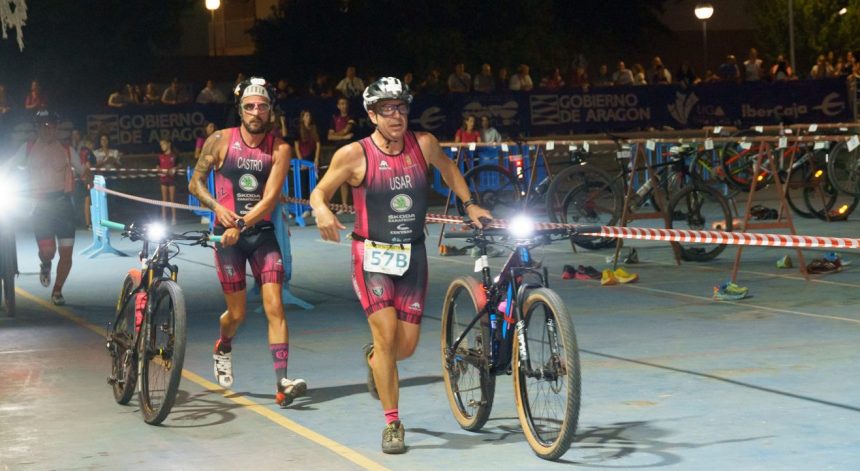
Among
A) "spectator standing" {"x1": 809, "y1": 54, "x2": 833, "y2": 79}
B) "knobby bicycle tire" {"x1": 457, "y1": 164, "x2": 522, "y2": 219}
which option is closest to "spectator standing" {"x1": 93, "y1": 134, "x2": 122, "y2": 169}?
"knobby bicycle tire" {"x1": 457, "y1": 164, "x2": 522, "y2": 219}

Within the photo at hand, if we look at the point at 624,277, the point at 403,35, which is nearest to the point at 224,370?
the point at 624,277

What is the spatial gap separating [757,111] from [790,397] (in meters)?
27.9

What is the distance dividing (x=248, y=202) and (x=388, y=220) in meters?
1.71

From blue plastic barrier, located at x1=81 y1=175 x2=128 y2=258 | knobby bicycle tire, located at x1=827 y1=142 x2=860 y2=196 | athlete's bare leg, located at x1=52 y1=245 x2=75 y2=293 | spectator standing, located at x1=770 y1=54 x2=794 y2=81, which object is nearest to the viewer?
athlete's bare leg, located at x1=52 y1=245 x2=75 y2=293

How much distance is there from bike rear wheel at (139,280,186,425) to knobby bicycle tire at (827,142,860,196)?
1409 centimetres

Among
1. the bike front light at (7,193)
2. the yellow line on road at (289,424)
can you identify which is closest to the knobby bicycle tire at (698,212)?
the bike front light at (7,193)

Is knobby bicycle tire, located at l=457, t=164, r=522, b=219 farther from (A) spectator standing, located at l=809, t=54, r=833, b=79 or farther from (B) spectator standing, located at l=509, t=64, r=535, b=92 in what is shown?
(A) spectator standing, located at l=809, t=54, r=833, b=79

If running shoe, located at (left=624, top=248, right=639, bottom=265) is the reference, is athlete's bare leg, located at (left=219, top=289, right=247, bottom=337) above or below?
above

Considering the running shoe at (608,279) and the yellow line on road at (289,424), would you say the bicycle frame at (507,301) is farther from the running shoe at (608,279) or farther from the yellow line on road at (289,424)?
the running shoe at (608,279)

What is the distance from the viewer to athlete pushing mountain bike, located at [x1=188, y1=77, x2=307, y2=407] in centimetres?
898

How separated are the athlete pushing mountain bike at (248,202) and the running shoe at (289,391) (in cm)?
23

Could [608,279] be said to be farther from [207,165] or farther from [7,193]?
[207,165]

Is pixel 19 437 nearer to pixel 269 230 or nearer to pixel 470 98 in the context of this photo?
pixel 269 230

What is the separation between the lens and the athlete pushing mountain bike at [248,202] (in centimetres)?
898
